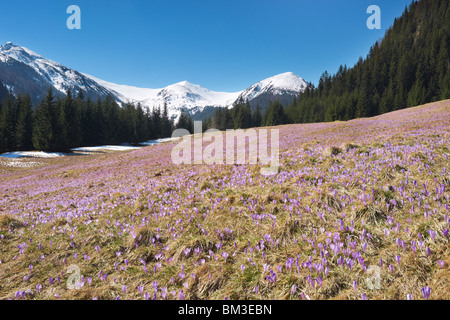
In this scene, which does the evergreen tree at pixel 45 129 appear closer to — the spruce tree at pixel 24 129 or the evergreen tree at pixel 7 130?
the spruce tree at pixel 24 129

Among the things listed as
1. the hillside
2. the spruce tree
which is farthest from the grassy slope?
the hillside

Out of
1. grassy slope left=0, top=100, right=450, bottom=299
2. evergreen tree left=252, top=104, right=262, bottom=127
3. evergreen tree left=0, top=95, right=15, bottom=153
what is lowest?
grassy slope left=0, top=100, right=450, bottom=299

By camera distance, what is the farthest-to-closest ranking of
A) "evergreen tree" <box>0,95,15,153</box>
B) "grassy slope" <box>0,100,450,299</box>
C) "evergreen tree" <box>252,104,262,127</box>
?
"evergreen tree" <box>252,104,262,127</box>
"evergreen tree" <box>0,95,15,153</box>
"grassy slope" <box>0,100,450,299</box>

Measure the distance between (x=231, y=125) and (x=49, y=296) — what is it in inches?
4687

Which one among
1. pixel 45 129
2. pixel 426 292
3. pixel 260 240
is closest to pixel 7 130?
pixel 45 129

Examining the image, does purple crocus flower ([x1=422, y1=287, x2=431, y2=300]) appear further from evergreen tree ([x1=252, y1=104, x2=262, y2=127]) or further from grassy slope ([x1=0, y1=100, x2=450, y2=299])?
evergreen tree ([x1=252, y1=104, x2=262, y2=127])

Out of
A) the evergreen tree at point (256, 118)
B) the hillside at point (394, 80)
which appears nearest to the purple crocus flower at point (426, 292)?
the hillside at point (394, 80)

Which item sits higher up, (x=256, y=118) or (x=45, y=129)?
(x=256, y=118)

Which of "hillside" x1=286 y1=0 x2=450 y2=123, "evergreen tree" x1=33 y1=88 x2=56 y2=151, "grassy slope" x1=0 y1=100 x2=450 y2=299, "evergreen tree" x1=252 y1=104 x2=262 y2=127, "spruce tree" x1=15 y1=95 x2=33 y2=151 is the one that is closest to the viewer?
"grassy slope" x1=0 y1=100 x2=450 y2=299

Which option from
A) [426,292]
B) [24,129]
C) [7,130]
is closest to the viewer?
[426,292]

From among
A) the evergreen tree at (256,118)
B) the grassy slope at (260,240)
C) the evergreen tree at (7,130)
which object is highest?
the evergreen tree at (256,118)

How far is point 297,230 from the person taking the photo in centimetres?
368

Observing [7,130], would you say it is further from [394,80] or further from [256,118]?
[394,80]

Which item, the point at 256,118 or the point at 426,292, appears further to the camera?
the point at 256,118
